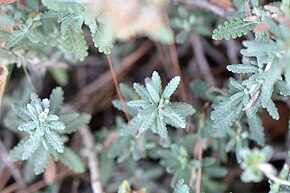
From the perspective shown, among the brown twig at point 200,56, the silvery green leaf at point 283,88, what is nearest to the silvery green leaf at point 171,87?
the silvery green leaf at point 283,88

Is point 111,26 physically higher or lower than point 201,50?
higher

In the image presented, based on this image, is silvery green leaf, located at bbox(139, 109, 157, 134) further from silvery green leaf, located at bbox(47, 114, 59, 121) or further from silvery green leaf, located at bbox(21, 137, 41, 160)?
silvery green leaf, located at bbox(21, 137, 41, 160)

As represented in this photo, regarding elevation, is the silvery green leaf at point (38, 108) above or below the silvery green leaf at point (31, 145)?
above

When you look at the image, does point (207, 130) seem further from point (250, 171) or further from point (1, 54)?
point (1, 54)

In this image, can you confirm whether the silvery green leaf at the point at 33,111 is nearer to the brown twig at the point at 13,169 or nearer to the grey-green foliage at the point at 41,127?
the grey-green foliage at the point at 41,127

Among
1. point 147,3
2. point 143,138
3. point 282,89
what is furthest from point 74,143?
point 282,89

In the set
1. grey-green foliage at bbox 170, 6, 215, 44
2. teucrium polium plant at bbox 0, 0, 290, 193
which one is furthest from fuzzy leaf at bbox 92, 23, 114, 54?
grey-green foliage at bbox 170, 6, 215, 44
